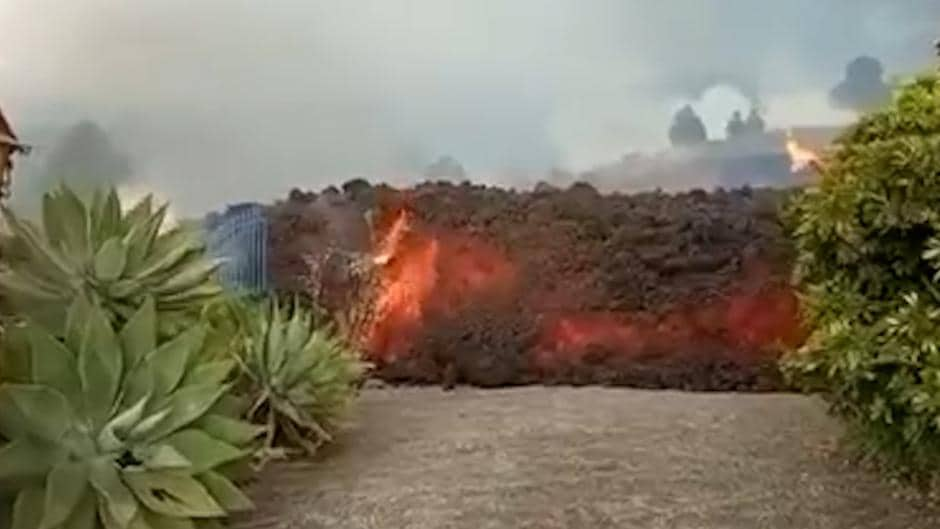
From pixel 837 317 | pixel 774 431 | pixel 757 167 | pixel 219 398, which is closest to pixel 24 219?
pixel 219 398

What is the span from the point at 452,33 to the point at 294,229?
1042 mm

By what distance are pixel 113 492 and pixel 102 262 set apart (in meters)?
0.64

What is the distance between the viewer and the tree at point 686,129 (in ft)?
18.0

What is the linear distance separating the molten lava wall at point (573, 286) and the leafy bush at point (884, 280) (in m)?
2.80

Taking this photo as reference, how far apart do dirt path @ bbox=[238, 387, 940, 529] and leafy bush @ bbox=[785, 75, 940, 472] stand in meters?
0.35

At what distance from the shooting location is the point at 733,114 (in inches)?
216

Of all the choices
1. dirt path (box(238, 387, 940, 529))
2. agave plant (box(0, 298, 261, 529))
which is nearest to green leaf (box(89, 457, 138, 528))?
agave plant (box(0, 298, 261, 529))

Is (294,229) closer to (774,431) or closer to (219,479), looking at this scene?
(774,431)

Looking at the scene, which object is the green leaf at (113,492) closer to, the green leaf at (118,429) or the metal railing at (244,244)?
the green leaf at (118,429)

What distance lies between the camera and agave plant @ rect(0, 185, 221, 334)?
2.54 meters

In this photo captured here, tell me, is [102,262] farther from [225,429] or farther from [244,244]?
[244,244]

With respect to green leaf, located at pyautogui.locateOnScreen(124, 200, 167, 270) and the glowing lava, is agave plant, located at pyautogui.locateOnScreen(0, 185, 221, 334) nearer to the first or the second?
green leaf, located at pyautogui.locateOnScreen(124, 200, 167, 270)

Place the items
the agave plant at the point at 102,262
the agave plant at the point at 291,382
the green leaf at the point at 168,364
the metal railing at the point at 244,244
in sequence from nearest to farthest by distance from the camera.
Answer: the green leaf at the point at 168,364, the agave plant at the point at 102,262, the agave plant at the point at 291,382, the metal railing at the point at 244,244

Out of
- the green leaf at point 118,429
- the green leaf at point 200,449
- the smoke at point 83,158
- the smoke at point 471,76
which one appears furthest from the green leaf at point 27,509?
the smoke at point 471,76
